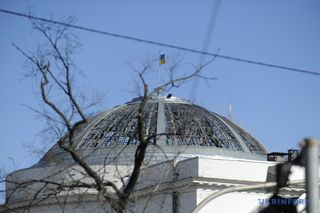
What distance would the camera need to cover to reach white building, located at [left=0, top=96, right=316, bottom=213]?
1580 inches

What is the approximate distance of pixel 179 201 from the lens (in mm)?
40719

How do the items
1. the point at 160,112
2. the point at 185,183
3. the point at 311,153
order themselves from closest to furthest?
the point at 311,153 → the point at 185,183 → the point at 160,112

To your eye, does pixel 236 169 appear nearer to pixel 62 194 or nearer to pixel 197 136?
pixel 197 136

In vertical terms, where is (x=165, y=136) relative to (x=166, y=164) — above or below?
above

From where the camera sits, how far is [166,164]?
42406 millimetres

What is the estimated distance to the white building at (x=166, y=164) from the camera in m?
40.1

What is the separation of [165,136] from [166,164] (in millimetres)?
4996

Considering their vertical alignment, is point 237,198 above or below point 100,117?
below

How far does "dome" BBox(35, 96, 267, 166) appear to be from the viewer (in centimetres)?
4647

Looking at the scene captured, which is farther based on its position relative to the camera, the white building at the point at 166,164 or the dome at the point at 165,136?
the dome at the point at 165,136

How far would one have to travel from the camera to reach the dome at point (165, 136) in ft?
152

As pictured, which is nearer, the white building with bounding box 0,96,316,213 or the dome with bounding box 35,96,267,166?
the white building with bounding box 0,96,316,213

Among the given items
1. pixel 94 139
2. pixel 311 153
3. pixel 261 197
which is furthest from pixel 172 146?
pixel 311 153

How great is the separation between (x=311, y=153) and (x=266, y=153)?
3971cm
